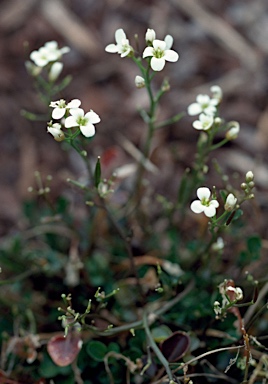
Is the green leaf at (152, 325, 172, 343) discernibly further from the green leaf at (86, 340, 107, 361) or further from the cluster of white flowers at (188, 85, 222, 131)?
the cluster of white flowers at (188, 85, 222, 131)

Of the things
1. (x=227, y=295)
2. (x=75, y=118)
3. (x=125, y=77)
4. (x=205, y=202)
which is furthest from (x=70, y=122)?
(x=125, y=77)

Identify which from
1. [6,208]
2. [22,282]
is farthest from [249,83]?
[22,282]

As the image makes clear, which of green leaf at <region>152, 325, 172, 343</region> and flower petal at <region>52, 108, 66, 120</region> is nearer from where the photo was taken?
flower petal at <region>52, 108, 66, 120</region>

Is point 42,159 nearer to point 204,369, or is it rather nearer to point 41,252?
point 41,252

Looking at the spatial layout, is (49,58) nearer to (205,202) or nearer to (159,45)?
(159,45)

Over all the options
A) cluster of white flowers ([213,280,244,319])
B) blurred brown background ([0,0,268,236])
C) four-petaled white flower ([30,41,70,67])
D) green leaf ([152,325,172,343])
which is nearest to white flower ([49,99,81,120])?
four-petaled white flower ([30,41,70,67])

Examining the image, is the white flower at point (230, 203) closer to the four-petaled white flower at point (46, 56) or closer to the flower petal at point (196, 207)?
the flower petal at point (196, 207)
